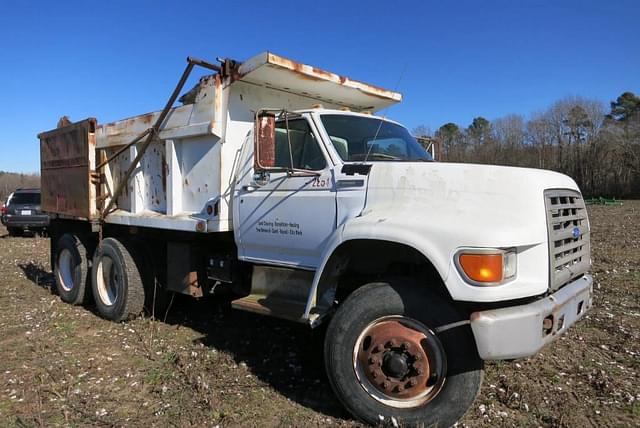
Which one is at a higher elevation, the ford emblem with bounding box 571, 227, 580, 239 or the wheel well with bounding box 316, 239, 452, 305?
the ford emblem with bounding box 571, 227, 580, 239

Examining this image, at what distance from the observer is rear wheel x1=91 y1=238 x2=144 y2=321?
5980 mm

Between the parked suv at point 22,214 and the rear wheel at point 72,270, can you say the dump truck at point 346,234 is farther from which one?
the parked suv at point 22,214

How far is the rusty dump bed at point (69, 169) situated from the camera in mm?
6680

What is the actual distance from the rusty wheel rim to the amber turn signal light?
0.51 metres

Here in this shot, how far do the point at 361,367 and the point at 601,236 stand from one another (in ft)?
40.4

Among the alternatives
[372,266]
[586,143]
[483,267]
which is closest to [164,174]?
[372,266]

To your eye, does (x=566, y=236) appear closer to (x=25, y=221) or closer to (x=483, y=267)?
(x=483, y=267)

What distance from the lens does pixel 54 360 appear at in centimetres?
485

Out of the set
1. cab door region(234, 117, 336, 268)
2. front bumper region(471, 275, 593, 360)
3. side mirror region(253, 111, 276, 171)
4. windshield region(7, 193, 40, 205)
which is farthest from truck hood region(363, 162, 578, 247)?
windshield region(7, 193, 40, 205)

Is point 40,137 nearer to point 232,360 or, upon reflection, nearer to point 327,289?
point 232,360

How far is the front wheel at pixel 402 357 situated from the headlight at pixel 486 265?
1.09ft

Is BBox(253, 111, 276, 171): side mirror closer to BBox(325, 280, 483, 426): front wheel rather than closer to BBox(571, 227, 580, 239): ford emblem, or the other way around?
BBox(325, 280, 483, 426): front wheel

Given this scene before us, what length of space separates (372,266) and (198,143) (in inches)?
93.6

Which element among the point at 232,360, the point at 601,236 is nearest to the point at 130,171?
the point at 232,360
